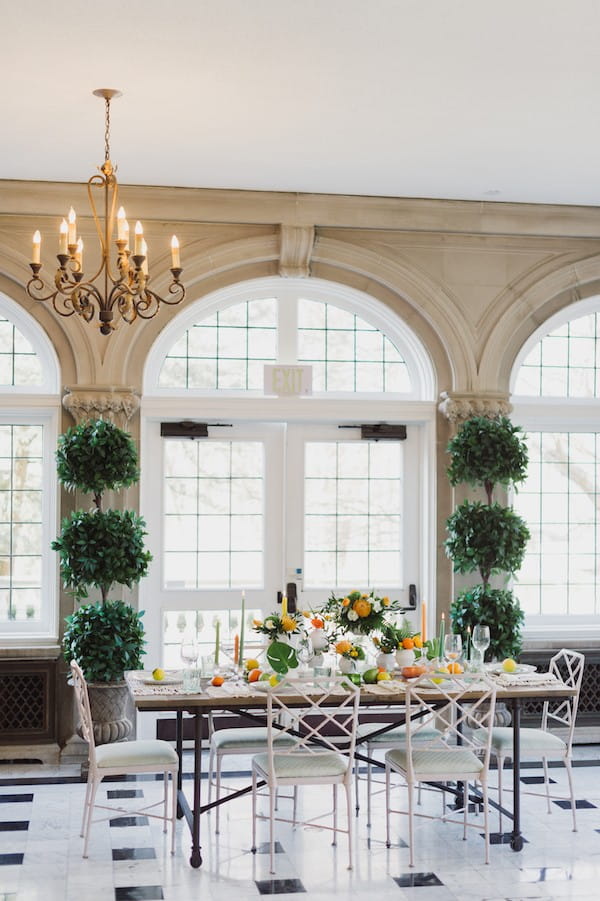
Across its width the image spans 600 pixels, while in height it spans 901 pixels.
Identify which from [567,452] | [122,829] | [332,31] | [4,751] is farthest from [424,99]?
[4,751]

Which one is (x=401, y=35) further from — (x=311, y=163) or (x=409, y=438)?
(x=409, y=438)

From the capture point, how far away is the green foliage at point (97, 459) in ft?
22.6

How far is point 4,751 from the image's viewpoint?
724 cm

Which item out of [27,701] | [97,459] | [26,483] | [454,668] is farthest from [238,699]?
[26,483]

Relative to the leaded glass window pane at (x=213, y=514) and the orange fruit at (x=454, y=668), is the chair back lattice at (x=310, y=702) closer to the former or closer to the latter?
the orange fruit at (x=454, y=668)

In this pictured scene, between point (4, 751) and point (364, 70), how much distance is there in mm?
4857

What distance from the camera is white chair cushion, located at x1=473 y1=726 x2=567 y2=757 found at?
579cm

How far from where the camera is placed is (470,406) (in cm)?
772

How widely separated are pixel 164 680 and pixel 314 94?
3107 mm

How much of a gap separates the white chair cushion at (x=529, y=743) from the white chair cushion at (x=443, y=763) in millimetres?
405

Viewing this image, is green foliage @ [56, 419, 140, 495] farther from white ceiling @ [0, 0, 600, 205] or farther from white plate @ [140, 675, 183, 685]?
white ceiling @ [0, 0, 600, 205]

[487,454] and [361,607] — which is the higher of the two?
[487,454]

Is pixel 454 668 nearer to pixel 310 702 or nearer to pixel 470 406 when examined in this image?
pixel 310 702

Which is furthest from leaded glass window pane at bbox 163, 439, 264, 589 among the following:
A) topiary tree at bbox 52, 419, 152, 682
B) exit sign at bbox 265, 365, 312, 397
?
topiary tree at bbox 52, 419, 152, 682
